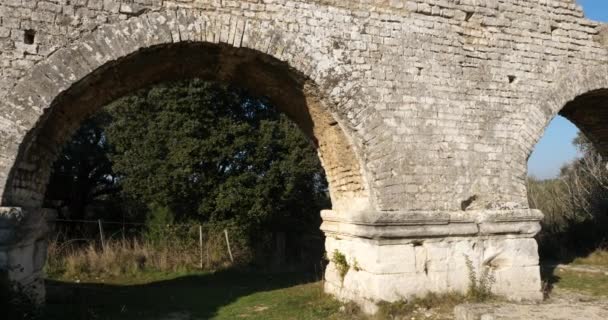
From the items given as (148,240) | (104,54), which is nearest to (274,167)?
(148,240)

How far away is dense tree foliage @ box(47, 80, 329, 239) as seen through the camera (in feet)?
42.5

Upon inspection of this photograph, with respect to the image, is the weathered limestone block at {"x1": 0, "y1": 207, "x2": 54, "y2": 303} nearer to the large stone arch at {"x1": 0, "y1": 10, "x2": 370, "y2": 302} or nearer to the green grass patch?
the large stone arch at {"x1": 0, "y1": 10, "x2": 370, "y2": 302}

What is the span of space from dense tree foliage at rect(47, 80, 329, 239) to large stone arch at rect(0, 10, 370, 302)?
253 inches

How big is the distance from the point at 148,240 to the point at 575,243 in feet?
33.7

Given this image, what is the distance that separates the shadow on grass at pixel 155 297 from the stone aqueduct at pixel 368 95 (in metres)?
1.16

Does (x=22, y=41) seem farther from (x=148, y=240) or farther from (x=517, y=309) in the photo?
(x=148, y=240)

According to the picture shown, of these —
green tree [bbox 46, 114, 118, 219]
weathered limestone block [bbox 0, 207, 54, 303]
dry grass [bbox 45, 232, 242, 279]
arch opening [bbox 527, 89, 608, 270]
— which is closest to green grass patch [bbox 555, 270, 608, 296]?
arch opening [bbox 527, 89, 608, 270]

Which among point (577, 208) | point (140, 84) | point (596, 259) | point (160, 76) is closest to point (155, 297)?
point (140, 84)

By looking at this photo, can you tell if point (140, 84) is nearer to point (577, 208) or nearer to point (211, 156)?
point (211, 156)

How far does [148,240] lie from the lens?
1316cm

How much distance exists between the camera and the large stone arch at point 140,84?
4.94 metres

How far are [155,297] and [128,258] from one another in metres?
3.75

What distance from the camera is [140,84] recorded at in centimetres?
631

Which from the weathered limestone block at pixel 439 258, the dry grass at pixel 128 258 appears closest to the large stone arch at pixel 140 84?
the weathered limestone block at pixel 439 258
